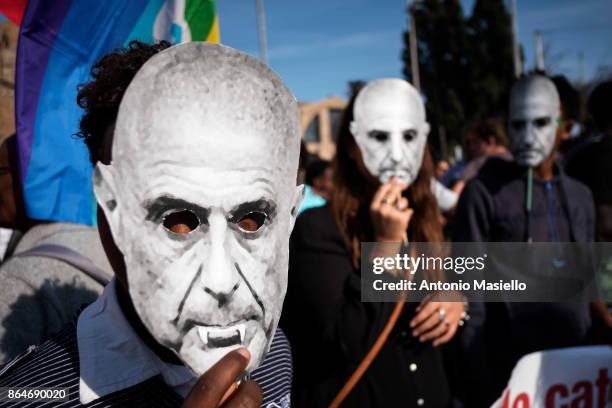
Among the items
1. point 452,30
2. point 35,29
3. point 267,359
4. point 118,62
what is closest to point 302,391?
point 267,359

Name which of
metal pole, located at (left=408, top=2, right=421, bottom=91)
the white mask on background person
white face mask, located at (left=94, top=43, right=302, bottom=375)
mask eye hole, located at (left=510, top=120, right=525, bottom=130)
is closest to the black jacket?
white face mask, located at (left=94, top=43, right=302, bottom=375)

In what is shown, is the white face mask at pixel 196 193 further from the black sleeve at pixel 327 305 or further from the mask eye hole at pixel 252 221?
the black sleeve at pixel 327 305

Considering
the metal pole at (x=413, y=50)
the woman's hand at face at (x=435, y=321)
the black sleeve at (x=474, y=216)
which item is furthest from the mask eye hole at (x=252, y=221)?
the metal pole at (x=413, y=50)

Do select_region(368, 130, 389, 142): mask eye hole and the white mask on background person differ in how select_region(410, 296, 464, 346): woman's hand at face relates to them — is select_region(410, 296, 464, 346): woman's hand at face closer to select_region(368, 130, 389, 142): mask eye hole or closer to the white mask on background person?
select_region(368, 130, 389, 142): mask eye hole

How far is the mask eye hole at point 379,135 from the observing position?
2.00 metres

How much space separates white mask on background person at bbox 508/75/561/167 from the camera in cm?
238

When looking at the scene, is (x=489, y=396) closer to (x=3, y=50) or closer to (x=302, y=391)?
(x=302, y=391)

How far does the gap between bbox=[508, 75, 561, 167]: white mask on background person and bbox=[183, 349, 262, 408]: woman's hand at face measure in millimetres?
1923

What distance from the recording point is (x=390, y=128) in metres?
2.00

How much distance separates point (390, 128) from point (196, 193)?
132 centimetres

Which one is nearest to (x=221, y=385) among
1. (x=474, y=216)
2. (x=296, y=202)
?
(x=296, y=202)

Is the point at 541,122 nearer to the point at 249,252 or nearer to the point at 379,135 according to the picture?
the point at 379,135

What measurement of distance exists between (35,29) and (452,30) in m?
22.8

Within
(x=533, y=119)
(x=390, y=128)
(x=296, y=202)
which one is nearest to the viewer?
(x=296, y=202)
